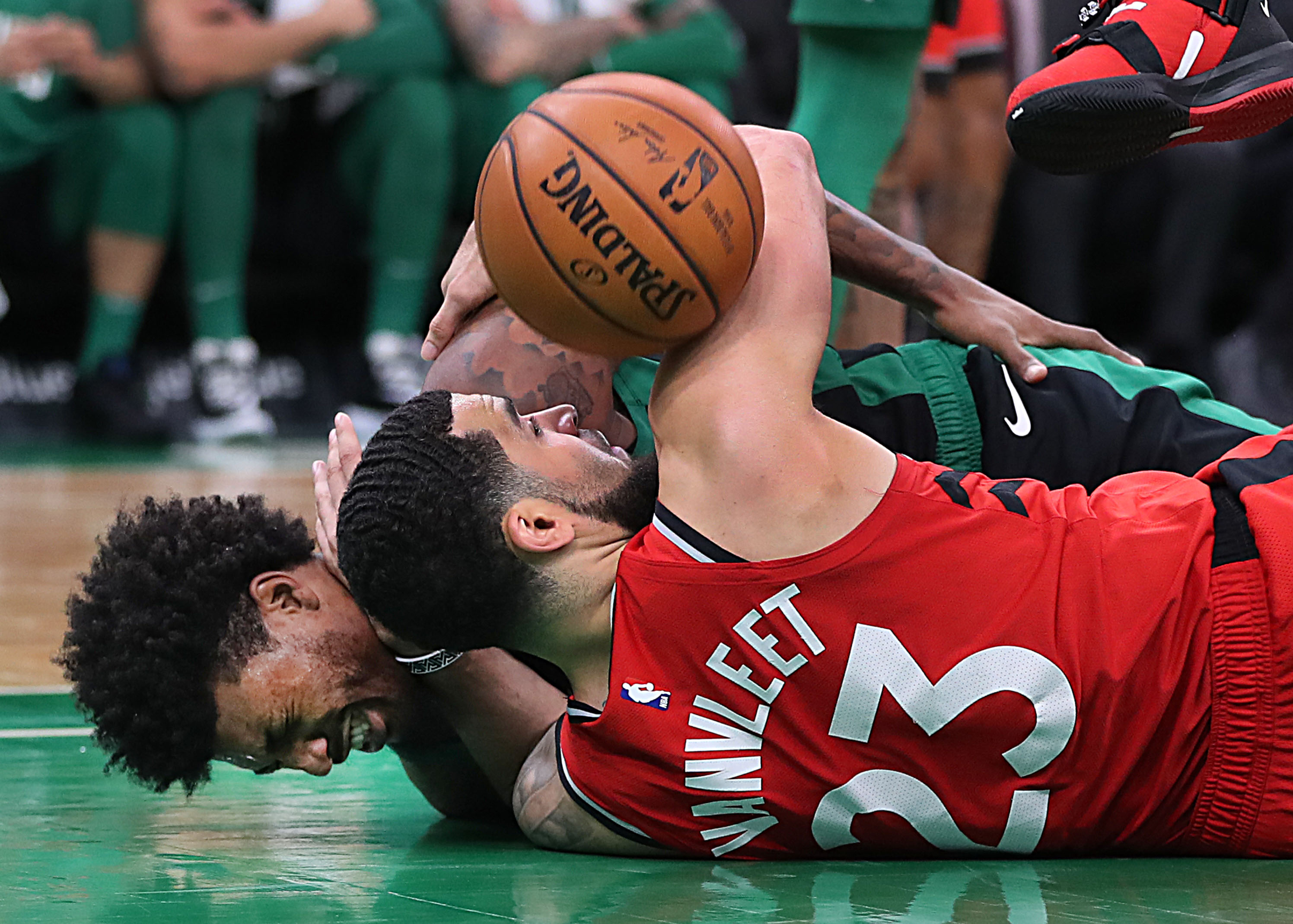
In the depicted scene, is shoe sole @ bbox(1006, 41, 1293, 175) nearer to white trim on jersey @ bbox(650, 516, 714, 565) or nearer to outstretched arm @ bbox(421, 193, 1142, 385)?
outstretched arm @ bbox(421, 193, 1142, 385)

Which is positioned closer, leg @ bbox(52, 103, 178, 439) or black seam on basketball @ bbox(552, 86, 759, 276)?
black seam on basketball @ bbox(552, 86, 759, 276)

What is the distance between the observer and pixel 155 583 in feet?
8.30

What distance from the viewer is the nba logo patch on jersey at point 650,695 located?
2229 mm

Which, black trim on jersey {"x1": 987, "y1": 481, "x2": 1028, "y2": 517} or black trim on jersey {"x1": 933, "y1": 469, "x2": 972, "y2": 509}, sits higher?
black trim on jersey {"x1": 933, "y1": 469, "x2": 972, "y2": 509}

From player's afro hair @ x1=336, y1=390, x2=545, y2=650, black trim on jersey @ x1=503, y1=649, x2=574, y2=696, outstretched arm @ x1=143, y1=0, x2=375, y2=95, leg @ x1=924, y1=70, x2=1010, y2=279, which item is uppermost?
player's afro hair @ x1=336, y1=390, x2=545, y2=650

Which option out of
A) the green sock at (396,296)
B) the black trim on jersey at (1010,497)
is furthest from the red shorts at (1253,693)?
the green sock at (396,296)

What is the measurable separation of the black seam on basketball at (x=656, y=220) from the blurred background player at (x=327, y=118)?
6811mm

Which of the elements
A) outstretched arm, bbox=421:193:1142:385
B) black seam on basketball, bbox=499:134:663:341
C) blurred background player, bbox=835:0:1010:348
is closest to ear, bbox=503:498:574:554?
black seam on basketball, bbox=499:134:663:341

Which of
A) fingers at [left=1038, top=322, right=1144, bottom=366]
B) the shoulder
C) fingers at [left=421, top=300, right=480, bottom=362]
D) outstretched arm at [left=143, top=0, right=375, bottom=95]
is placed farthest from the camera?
outstretched arm at [left=143, top=0, right=375, bottom=95]

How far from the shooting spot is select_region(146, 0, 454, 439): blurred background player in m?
8.90

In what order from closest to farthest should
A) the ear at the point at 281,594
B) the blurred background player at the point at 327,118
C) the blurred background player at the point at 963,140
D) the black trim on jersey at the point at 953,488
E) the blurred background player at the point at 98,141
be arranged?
the black trim on jersey at the point at 953,488, the ear at the point at 281,594, the blurred background player at the point at 963,140, the blurred background player at the point at 98,141, the blurred background player at the point at 327,118

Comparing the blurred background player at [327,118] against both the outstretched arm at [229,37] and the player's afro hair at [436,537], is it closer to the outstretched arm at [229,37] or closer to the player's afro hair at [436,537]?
the outstretched arm at [229,37]

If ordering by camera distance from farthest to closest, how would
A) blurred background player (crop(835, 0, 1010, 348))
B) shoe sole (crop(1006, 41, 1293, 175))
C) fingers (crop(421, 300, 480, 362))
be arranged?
blurred background player (crop(835, 0, 1010, 348)) → fingers (crop(421, 300, 480, 362)) → shoe sole (crop(1006, 41, 1293, 175))

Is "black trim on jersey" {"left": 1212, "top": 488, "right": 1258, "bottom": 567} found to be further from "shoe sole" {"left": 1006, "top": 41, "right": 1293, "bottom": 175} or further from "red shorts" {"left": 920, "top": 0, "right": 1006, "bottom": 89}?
"red shorts" {"left": 920, "top": 0, "right": 1006, "bottom": 89}
